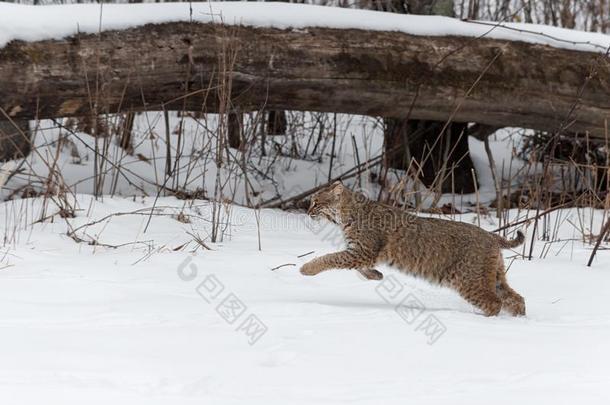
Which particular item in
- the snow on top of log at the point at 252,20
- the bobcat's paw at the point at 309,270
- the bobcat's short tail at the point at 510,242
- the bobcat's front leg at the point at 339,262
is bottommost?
the bobcat's paw at the point at 309,270

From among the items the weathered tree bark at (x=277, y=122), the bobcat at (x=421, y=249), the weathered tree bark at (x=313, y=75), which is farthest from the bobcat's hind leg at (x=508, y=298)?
the weathered tree bark at (x=277, y=122)

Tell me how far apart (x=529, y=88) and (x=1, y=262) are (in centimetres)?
451

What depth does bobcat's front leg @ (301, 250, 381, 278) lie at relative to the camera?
484 cm

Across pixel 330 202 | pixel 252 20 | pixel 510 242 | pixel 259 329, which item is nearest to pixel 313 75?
pixel 252 20

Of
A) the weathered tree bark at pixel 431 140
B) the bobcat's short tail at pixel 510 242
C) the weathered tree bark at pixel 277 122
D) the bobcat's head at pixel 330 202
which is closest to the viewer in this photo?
the bobcat's short tail at pixel 510 242

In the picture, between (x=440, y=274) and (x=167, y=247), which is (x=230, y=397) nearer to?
(x=440, y=274)

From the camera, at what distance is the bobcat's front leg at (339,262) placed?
4.84 metres

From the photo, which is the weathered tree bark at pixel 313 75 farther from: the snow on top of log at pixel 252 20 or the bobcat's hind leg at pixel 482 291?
the bobcat's hind leg at pixel 482 291

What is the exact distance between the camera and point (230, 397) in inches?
122

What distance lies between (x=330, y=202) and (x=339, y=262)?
51 centimetres

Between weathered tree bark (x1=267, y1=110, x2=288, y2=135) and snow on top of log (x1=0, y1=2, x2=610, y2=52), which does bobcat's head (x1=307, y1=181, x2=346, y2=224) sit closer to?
snow on top of log (x1=0, y1=2, x2=610, y2=52)

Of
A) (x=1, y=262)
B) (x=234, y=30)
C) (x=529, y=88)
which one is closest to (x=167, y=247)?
(x=1, y=262)

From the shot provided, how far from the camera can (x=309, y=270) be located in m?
4.90

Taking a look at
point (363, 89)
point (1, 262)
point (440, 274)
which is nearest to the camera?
point (440, 274)
